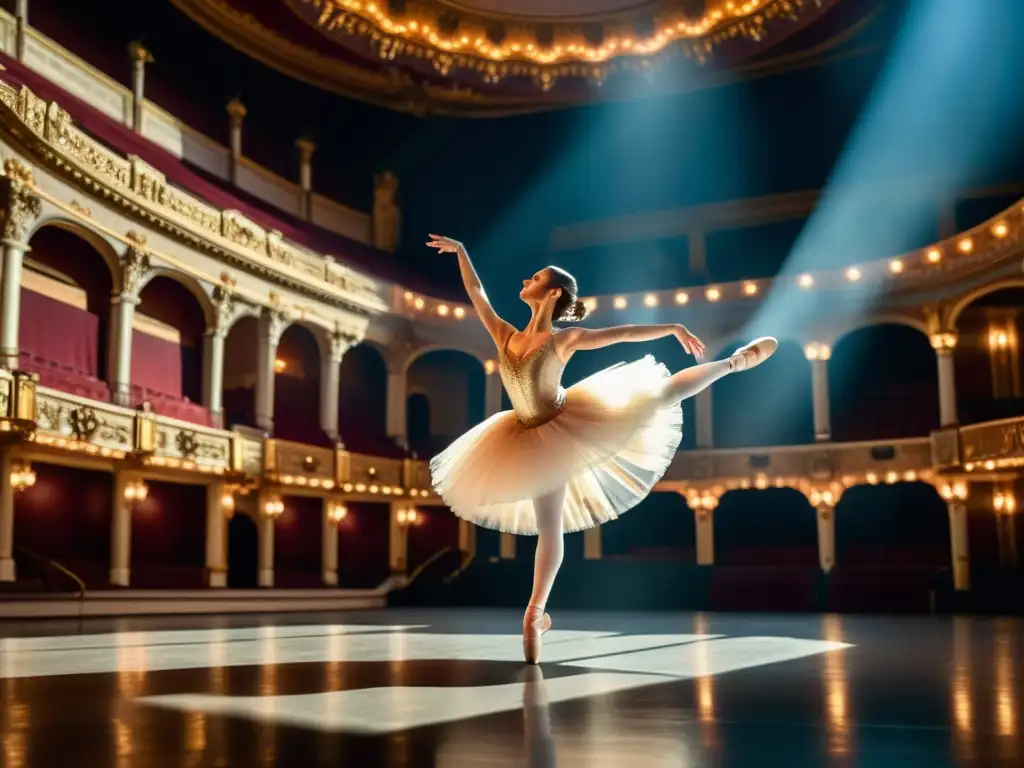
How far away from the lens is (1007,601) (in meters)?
20.6

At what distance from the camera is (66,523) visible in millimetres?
19000

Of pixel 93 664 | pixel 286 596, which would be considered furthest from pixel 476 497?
pixel 286 596

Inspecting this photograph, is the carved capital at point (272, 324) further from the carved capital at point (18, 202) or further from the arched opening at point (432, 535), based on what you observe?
the carved capital at point (18, 202)

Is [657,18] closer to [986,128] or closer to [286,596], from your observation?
[986,128]

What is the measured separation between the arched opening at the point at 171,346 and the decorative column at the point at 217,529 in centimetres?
162

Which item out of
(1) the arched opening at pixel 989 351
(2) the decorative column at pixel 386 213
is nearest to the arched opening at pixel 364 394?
(2) the decorative column at pixel 386 213

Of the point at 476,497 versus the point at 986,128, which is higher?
the point at 986,128

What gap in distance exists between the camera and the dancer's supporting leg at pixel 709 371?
6.08 meters

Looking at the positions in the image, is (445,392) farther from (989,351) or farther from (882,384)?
(989,351)

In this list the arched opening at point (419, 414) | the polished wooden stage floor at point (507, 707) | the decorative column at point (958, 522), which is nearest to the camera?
the polished wooden stage floor at point (507, 707)

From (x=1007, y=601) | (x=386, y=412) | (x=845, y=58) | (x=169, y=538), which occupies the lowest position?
(x=1007, y=601)

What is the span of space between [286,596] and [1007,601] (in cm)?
1472

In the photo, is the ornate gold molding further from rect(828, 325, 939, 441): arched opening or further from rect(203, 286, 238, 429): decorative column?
rect(828, 325, 939, 441): arched opening

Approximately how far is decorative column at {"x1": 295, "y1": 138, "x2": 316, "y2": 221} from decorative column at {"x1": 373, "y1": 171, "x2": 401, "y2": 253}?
2329 mm
